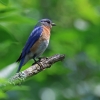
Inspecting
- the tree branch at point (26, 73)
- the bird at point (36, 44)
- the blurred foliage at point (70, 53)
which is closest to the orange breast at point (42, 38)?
the bird at point (36, 44)

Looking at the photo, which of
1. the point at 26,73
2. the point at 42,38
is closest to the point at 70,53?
the point at 42,38

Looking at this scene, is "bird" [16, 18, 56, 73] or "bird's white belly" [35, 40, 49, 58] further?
"bird's white belly" [35, 40, 49, 58]

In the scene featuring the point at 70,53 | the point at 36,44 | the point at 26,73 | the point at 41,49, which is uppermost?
the point at 70,53

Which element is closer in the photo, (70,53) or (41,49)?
(41,49)

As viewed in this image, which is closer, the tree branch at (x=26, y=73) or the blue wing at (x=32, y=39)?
the tree branch at (x=26, y=73)

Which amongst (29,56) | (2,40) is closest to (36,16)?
(29,56)

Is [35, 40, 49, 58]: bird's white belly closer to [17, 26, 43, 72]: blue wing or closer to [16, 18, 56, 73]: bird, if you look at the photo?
[16, 18, 56, 73]: bird

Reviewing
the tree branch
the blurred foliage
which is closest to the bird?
the blurred foliage

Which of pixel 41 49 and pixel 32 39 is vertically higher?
pixel 32 39

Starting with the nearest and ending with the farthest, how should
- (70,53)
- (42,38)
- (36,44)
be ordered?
(36,44)
(42,38)
(70,53)

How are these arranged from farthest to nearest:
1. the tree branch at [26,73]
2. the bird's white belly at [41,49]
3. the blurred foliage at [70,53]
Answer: the blurred foliage at [70,53] → the bird's white belly at [41,49] → the tree branch at [26,73]

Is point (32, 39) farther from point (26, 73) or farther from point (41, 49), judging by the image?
point (26, 73)

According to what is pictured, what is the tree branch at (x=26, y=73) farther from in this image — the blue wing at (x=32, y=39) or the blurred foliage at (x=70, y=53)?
the blurred foliage at (x=70, y=53)

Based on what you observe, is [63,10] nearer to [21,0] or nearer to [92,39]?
[21,0]
